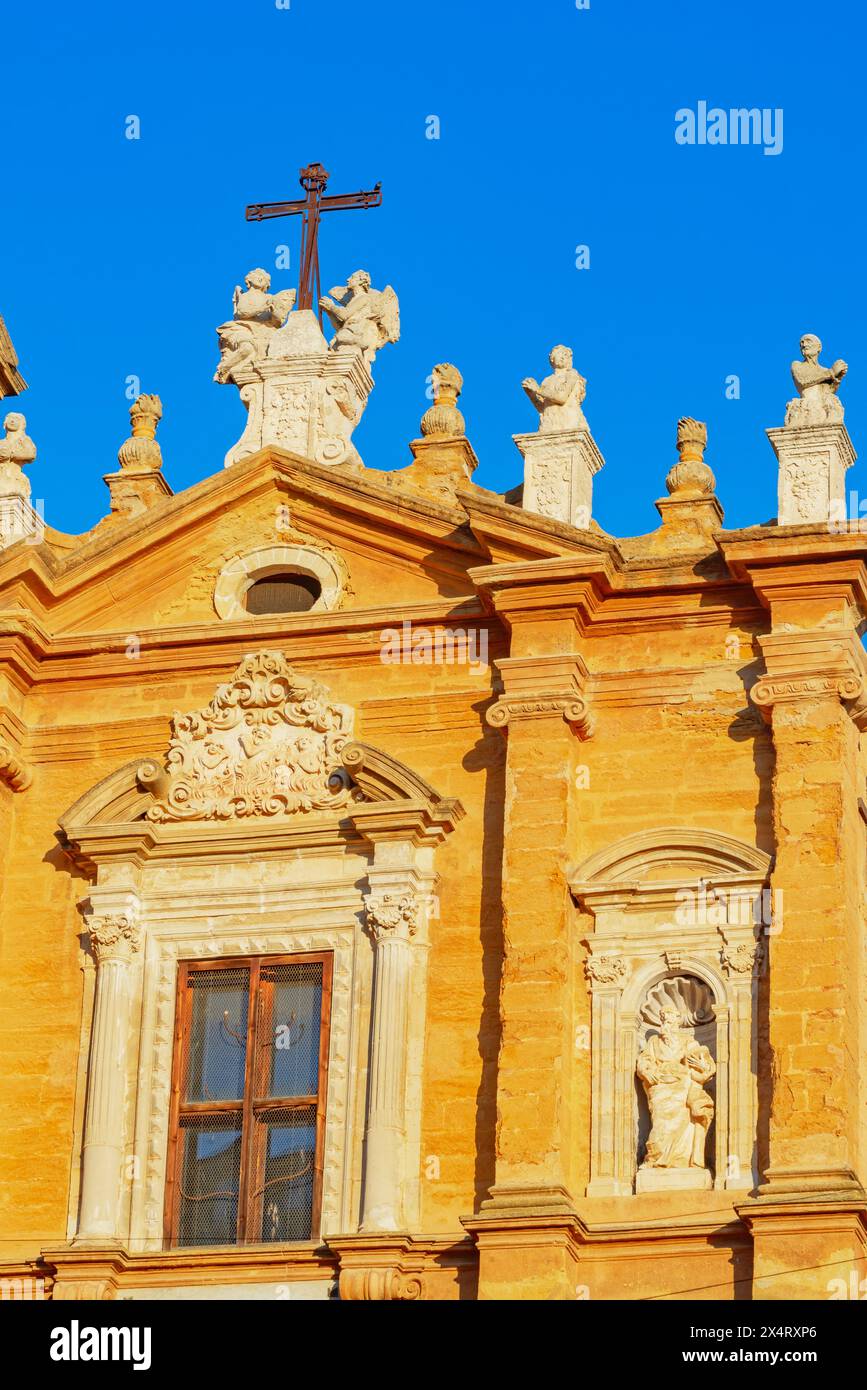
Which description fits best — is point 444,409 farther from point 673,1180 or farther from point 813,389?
point 673,1180

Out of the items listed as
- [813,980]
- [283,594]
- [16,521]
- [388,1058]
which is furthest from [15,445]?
[813,980]

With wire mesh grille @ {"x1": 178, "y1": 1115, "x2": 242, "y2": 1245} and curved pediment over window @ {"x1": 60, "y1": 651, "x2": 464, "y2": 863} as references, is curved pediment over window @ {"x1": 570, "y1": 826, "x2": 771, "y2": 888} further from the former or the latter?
wire mesh grille @ {"x1": 178, "y1": 1115, "x2": 242, "y2": 1245}

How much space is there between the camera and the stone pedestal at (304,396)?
2092 cm

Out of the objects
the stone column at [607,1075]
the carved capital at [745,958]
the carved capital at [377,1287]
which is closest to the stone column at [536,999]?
the stone column at [607,1075]

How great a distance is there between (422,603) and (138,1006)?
324 centimetres

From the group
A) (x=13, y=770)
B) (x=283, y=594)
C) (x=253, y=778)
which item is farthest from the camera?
(x=283, y=594)

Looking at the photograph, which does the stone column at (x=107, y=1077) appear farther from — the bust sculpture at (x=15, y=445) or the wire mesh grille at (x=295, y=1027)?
the bust sculpture at (x=15, y=445)

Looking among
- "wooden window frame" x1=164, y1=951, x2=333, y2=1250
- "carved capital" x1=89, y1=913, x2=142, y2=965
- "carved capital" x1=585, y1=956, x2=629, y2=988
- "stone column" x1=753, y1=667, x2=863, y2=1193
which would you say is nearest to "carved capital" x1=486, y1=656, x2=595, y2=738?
"stone column" x1=753, y1=667, x2=863, y2=1193

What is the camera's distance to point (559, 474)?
787 inches

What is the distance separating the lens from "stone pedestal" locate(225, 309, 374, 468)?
824 inches

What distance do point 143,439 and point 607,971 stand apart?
5699 mm

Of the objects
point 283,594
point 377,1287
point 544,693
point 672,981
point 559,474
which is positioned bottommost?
point 377,1287

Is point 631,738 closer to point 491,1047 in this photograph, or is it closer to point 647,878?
point 647,878
